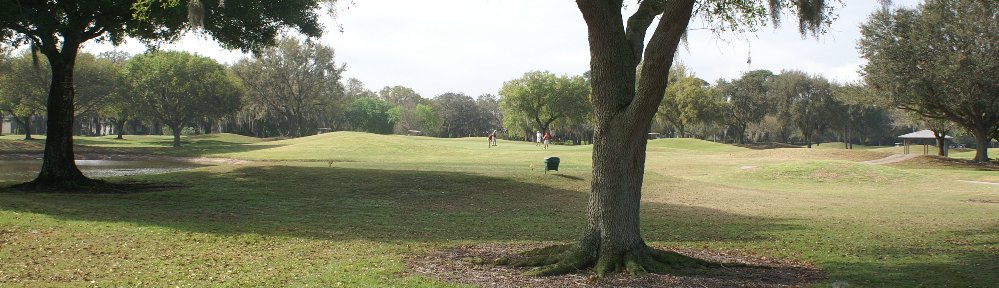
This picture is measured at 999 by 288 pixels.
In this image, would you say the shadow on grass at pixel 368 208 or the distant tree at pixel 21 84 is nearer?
the shadow on grass at pixel 368 208

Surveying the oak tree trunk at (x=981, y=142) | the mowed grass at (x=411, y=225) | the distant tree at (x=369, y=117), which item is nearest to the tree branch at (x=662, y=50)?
the mowed grass at (x=411, y=225)

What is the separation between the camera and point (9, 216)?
45.1ft

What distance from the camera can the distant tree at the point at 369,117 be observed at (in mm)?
130500

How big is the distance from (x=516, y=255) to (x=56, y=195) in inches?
561

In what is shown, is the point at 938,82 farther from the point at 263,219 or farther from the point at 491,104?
the point at 491,104

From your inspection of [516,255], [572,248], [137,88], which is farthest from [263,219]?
[137,88]

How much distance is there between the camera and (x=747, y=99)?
10350cm

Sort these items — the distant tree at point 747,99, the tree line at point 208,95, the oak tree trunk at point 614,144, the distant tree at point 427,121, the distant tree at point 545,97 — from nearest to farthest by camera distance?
the oak tree trunk at point 614,144 → the tree line at point 208,95 → the distant tree at point 545,97 → the distant tree at point 747,99 → the distant tree at point 427,121

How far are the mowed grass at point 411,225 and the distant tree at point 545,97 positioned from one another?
55032mm

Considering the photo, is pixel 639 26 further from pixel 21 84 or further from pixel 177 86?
pixel 21 84

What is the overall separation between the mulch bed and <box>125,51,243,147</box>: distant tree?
65.2m

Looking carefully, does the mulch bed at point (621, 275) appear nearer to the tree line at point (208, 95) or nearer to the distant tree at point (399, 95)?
the tree line at point (208, 95)

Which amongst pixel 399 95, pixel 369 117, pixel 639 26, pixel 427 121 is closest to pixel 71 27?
pixel 639 26

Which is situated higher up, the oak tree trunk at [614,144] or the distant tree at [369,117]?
the distant tree at [369,117]
